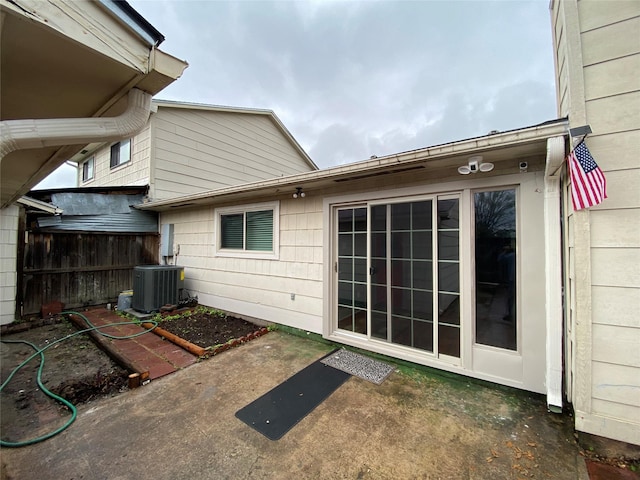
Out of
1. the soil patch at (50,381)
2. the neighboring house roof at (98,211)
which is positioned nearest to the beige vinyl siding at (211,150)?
the neighboring house roof at (98,211)

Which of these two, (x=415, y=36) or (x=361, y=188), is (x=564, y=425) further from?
(x=415, y=36)

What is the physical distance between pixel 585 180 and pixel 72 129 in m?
3.50

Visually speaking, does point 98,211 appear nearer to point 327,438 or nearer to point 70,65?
point 70,65

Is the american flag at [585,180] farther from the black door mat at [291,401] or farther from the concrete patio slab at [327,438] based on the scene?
the black door mat at [291,401]

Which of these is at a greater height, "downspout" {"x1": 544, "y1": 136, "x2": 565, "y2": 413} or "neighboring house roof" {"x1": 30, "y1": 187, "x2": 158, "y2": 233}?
"neighboring house roof" {"x1": 30, "y1": 187, "x2": 158, "y2": 233}

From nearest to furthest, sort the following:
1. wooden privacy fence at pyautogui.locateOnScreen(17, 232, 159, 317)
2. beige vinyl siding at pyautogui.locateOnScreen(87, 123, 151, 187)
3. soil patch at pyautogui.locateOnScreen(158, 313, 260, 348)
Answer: soil patch at pyautogui.locateOnScreen(158, 313, 260, 348) → wooden privacy fence at pyautogui.locateOnScreen(17, 232, 159, 317) → beige vinyl siding at pyautogui.locateOnScreen(87, 123, 151, 187)

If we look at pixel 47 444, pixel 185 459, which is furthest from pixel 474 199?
pixel 47 444

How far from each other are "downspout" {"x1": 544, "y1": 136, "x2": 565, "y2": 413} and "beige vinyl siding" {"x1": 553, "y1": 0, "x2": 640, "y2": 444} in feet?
0.82

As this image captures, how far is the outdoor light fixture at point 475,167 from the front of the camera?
8.31 ft

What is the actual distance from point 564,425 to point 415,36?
819 centimetres

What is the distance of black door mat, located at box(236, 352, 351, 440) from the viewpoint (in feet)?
7.11

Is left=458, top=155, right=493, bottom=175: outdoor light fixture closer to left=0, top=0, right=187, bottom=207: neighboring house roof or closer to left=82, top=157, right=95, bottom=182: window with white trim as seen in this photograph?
→ left=0, top=0, right=187, bottom=207: neighboring house roof

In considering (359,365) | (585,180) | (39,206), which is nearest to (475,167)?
(585,180)

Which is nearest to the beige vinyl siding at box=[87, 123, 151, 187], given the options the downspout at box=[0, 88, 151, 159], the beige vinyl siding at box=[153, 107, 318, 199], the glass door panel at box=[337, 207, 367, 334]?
the beige vinyl siding at box=[153, 107, 318, 199]
